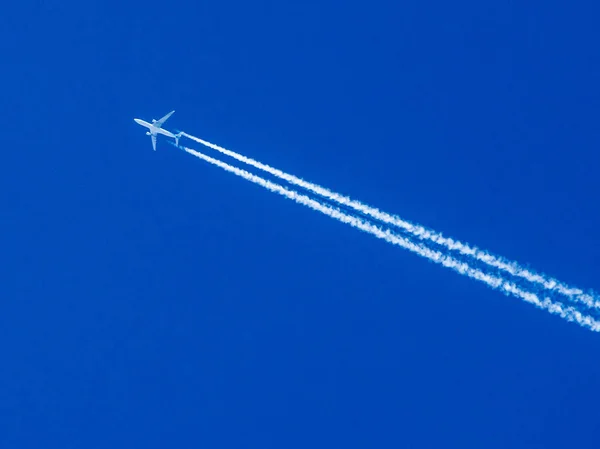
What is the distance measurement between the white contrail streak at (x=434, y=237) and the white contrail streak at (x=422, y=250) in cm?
48

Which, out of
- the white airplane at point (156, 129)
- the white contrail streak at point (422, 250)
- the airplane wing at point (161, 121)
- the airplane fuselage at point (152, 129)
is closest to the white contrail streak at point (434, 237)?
the white contrail streak at point (422, 250)

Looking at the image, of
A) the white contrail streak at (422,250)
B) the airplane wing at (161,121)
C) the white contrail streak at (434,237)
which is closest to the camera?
the white contrail streak at (422,250)

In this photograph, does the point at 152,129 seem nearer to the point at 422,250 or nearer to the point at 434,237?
the point at 422,250

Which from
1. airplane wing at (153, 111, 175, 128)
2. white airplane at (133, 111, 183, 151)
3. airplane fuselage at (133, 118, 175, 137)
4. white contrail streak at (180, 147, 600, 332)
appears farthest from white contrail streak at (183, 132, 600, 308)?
airplane wing at (153, 111, 175, 128)

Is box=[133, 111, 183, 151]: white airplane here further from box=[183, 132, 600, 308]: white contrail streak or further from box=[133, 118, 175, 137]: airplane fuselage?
box=[183, 132, 600, 308]: white contrail streak

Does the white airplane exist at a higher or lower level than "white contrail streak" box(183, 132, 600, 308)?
higher

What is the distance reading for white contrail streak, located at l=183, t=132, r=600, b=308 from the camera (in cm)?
2708

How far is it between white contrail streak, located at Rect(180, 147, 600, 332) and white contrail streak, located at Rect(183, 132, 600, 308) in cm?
48

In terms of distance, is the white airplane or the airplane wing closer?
the white airplane

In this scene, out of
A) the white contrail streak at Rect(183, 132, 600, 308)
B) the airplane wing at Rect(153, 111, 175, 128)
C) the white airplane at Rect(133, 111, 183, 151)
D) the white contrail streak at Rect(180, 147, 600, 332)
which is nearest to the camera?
the white contrail streak at Rect(180, 147, 600, 332)

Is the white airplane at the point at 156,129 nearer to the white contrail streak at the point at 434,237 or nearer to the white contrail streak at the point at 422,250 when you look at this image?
the white contrail streak at the point at 434,237

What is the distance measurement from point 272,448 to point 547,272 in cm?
1517

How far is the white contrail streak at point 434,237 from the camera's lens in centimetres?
2708

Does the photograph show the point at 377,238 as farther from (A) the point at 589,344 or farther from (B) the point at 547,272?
(A) the point at 589,344
